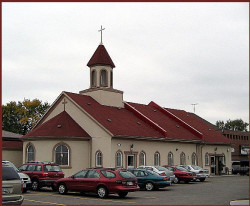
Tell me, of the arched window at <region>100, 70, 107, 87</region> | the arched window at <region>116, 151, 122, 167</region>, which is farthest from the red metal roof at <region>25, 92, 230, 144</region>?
the arched window at <region>100, 70, 107, 87</region>

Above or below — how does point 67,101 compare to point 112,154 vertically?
above

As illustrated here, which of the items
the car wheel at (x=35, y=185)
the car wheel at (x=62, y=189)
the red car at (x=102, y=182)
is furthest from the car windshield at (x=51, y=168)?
the red car at (x=102, y=182)

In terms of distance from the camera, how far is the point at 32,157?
33.9 metres

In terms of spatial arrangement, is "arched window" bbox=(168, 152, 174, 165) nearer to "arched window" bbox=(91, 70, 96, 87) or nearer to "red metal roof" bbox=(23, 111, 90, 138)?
"red metal roof" bbox=(23, 111, 90, 138)

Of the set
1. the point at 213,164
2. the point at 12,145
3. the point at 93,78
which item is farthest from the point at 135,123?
the point at 213,164

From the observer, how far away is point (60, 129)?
110 ft

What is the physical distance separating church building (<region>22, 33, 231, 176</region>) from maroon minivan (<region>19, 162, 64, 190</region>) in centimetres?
934

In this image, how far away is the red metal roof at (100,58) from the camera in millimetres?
41688

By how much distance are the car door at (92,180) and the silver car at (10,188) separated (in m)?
6.49

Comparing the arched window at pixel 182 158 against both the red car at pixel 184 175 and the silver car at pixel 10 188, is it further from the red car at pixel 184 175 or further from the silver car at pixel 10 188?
the silver car at pixel 10 188

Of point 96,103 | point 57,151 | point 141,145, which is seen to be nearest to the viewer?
point 57,151

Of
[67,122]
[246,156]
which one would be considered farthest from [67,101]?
[246,156]

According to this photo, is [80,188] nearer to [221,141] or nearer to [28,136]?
[28,136]

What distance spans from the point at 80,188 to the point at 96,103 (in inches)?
800
